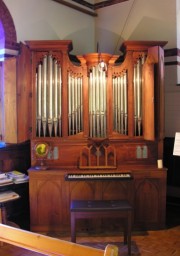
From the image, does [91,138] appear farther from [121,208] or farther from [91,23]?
[91,23]

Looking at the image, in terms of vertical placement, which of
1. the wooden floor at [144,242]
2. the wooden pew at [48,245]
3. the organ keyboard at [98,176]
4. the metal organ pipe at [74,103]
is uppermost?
the metal organ pipe at [74,103]

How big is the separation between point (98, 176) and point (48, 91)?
1.30m

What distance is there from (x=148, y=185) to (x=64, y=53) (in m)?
2.08

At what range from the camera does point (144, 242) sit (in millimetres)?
3594

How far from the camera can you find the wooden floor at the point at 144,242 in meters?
3.33

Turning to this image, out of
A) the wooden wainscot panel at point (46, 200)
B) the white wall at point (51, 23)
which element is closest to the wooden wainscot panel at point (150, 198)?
the wooden wainscot panel at point (46, 200)

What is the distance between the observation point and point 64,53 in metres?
3.96

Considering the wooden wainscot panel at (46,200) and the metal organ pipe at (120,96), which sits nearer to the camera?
the wooden wainscot panel at (46,200)

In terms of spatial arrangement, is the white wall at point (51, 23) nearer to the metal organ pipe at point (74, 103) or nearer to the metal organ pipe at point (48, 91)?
the metal organ pipe at point (48, 91)

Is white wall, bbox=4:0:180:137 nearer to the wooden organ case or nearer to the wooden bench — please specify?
the wooden organ case

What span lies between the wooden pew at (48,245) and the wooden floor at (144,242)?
6.70 feet

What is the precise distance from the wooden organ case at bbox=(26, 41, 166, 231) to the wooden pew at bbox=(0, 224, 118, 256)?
7.61 feet

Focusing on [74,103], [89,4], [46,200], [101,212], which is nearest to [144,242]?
[101,212]

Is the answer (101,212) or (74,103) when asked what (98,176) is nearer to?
(101,212)
